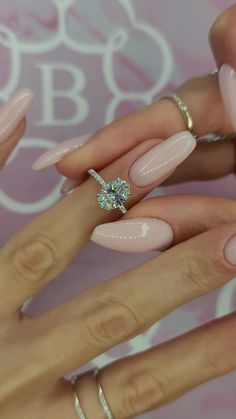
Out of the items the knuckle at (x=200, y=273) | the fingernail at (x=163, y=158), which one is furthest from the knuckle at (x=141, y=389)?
the fingernail at (x=163, y=158)

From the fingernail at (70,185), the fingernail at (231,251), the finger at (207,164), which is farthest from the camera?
the finger at (207,164)

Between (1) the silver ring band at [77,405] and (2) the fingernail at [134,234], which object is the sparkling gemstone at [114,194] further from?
(1) the silver ring band at [77,405]

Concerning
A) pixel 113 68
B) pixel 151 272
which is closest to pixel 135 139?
pixel 151 272

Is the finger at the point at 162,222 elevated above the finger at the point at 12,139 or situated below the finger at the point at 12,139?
below

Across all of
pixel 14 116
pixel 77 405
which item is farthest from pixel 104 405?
pixel 14 116

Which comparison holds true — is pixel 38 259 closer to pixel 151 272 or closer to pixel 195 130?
pixel 151 272

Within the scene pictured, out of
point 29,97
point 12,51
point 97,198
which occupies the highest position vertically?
point 12,51
